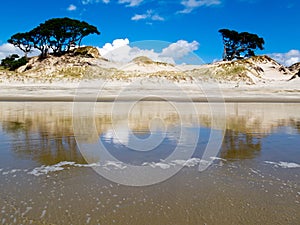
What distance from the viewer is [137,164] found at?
18.3 ft

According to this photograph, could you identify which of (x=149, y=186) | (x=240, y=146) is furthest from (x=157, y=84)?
(x=149, y=186)

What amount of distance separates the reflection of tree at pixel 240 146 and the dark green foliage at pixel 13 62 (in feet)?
154

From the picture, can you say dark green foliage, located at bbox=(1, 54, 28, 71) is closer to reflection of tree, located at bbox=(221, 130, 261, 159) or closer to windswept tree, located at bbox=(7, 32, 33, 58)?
windswept tree, located at bbox=(7, 32, 33, 58)

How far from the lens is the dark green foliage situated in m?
47.6

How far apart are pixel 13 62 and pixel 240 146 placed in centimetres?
4937

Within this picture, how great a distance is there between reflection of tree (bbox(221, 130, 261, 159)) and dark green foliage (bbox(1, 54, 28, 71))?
154 feet

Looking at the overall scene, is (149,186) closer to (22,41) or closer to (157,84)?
(157,84)

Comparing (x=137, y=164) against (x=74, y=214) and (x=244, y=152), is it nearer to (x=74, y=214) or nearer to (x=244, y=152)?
(x=74, y=214)

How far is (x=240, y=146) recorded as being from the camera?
7094 mm

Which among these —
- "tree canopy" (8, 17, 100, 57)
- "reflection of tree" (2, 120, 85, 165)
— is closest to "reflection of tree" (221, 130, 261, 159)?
"reflection of tree" (2, 120, 85, 165)

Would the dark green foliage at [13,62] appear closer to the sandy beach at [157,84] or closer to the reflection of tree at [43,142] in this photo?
the sandy beach at [157,84]

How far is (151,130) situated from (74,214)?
6.00 meters

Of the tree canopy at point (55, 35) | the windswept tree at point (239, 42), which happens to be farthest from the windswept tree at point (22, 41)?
the windswept tree at point (239, 42)

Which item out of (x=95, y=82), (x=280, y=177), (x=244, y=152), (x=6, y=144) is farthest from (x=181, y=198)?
(x=95, y=82)
